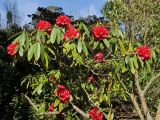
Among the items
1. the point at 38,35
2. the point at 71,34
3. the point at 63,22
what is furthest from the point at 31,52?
the point at 63,22

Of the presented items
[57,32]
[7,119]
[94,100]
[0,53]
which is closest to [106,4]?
[0,53]

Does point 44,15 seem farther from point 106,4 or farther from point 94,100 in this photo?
point 94,100

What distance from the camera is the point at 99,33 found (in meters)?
3.78

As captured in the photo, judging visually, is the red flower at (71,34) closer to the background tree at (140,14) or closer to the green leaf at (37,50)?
the green leaf at (37,50)

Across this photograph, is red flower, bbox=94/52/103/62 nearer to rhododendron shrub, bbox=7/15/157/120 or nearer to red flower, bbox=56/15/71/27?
rhododendron shrub, bbox=7/15/157/120

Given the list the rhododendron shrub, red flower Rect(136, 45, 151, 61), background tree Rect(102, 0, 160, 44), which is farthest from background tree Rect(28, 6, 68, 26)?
red flower Rect(136, 45, 151, 61)

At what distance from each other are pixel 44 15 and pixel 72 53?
856 cm

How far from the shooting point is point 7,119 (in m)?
7.75

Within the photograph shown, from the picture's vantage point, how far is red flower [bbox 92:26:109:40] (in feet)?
12.3

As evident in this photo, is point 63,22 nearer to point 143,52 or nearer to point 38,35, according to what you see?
point 38,35

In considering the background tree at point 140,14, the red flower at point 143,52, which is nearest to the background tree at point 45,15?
the background tree at point 140,14

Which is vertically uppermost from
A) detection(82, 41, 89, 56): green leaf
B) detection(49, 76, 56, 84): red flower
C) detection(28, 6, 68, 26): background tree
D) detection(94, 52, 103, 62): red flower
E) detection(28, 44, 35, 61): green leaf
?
detection(28, 6, 68, 26): background tree

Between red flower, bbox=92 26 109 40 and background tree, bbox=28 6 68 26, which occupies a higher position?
background tree, bbox=28 6 68 26

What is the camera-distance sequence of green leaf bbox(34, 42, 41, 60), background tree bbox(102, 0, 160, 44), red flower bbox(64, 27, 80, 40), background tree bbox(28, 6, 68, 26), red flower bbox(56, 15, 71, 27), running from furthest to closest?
background tree bbox(28, 6, 68, 26)
background tree bbox(102, 0, 160, 44)
red flower bbox(56, 15, 71, 27)
red flower bbox(64, 27, 80, 40)
green leaf bbox(34, 42, 41, 60)
